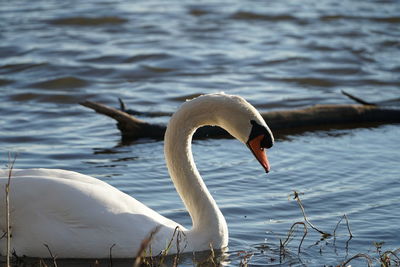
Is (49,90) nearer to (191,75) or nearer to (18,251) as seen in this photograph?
(191,75)

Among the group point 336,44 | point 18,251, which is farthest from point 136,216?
point 336,44

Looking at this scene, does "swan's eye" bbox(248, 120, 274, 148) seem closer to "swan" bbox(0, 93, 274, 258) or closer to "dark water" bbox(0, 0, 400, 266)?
"swan" bbox(0, 93, 274, 258)

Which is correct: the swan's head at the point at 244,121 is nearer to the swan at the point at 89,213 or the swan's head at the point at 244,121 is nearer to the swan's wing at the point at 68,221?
the swan at the point at 89,213

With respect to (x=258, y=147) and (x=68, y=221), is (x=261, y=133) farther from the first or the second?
(x=68, y=221)

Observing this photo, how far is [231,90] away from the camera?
13.4 meters

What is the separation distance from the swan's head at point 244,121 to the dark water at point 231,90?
0.82 m

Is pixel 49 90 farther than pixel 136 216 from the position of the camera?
Yes

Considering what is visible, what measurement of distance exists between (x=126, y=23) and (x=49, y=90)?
19.3 feet

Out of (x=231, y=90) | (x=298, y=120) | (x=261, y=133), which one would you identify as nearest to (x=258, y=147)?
(x=261, y=133)

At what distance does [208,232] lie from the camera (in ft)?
21.0

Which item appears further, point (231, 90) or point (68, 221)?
point (231, 90)

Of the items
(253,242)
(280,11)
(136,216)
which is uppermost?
(136,216)

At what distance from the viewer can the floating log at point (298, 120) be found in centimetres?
1002

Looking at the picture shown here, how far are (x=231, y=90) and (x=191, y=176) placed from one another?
6826 mm
